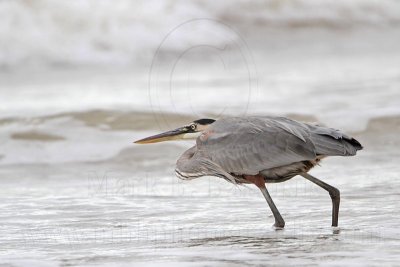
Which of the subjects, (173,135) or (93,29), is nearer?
(173,135)

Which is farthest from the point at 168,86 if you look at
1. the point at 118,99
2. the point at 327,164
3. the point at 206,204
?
the point at 206,204

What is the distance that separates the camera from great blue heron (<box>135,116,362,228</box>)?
22.6 ft

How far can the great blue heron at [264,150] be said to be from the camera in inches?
272

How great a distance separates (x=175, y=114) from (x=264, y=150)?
5751 mm

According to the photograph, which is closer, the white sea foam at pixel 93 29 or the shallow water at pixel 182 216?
the shallow water at pixel 182 216

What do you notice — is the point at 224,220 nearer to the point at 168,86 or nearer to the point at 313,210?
the point at 313,210

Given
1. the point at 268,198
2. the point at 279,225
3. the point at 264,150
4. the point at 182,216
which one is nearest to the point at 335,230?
the point at 279,225

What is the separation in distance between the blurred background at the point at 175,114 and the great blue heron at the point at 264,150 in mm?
321

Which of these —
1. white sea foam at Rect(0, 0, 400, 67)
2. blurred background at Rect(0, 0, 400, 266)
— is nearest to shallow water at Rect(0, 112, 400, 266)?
blurred background at Rect(0, 0, 400, 266)

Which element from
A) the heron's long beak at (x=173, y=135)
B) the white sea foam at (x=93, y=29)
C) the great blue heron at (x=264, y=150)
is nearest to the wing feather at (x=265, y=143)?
the great blue heron at (x=264, y=150)

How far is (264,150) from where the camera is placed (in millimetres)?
7055

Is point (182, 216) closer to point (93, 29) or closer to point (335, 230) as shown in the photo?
point (335, 230)

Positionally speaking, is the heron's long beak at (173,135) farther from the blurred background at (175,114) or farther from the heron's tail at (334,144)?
the heron's tail at (334,144)

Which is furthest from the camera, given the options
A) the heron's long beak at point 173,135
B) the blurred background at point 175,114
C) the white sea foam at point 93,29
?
the white sea foam at point 93,29
